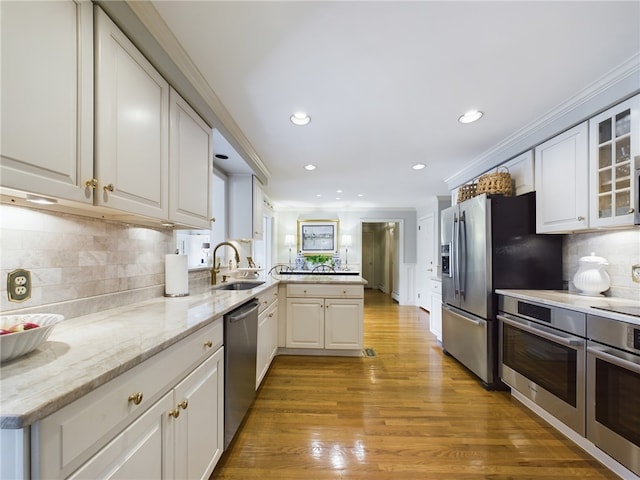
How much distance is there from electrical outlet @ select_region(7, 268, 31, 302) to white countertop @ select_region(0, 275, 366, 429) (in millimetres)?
180

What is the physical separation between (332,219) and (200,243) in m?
4.36

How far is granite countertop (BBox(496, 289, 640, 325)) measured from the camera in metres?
1.47

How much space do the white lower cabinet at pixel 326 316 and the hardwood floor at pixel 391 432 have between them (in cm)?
33

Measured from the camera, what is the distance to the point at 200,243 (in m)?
2.59

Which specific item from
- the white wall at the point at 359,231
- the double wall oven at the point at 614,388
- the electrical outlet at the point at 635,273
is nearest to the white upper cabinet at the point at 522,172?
the electrical outlet at the point at 635,273

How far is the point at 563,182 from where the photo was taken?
6.92ft

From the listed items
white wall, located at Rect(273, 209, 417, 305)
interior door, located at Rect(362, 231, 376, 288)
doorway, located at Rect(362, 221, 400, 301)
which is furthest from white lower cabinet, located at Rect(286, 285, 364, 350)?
interior door, located at Rect(362, 231, 376, 288)

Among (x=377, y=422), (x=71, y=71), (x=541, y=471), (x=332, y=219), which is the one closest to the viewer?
(x=71, y=71)

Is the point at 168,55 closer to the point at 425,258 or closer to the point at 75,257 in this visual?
the point at 75,257

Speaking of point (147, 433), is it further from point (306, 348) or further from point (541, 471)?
point (306, 348)

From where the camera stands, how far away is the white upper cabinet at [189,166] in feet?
5.10

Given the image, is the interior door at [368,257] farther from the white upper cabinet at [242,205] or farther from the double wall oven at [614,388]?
the double wall oven at [614,388]

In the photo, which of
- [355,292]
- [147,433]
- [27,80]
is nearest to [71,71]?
[27,80]

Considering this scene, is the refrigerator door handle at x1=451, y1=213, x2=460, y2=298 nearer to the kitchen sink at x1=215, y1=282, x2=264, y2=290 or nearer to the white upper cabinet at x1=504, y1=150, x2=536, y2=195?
the white upper cabinet at x1=504, y1=150, x2=536, y2=195
